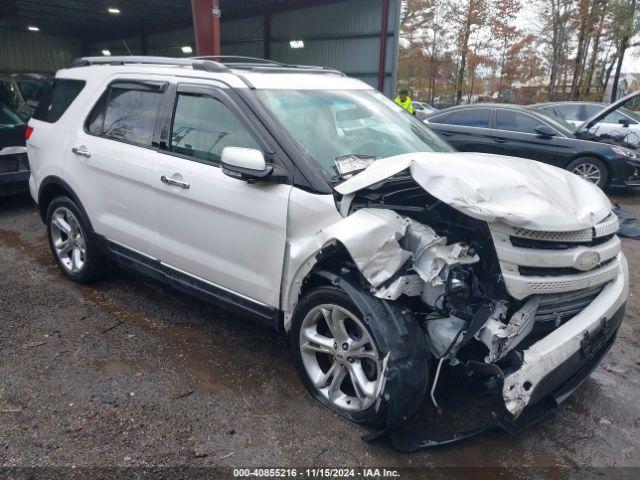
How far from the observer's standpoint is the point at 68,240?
14.9ft

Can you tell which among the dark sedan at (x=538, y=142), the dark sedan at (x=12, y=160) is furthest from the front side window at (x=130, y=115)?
the dark sedan at (x=538, y=142)

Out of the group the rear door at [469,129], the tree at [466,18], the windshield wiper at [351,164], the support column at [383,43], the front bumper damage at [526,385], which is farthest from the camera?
the tree at [466,18]

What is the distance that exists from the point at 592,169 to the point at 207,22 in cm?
809

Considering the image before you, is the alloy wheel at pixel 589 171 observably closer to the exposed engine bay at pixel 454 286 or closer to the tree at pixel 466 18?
the exposed engine bay at pixel 454 286

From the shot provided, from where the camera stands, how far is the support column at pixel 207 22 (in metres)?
10.8

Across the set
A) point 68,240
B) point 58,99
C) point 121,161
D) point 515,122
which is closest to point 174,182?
point 121,161

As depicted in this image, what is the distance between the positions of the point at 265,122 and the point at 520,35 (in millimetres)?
28690

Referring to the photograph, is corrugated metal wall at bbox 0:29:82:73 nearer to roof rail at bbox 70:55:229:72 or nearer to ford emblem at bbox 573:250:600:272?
roof rail at bbox 70:55:229:72

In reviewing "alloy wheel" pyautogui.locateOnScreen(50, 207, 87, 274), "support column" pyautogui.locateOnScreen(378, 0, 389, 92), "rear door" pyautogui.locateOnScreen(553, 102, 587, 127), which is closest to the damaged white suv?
"alloy wheel" pyautogui.locateOnScreen(50, 207, 87, 274)

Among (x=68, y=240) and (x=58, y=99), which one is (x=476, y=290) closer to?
(x=68, y=240)

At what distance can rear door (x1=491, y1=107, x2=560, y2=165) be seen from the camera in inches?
345

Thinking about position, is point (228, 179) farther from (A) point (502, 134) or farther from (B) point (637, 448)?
(A) point (502, 134)

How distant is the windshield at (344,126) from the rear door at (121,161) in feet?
3.33

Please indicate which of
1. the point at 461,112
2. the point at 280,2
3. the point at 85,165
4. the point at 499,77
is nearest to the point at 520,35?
the point at 499,77
